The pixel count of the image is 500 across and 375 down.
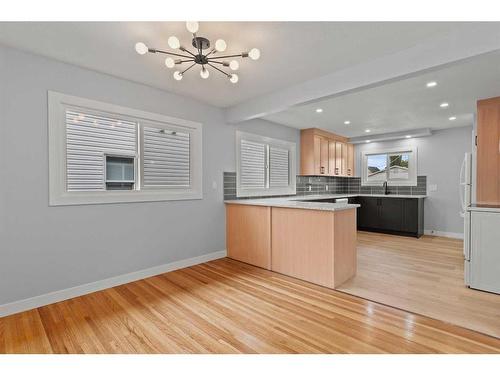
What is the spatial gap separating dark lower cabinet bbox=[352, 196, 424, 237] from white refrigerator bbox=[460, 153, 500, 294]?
2.65 meters

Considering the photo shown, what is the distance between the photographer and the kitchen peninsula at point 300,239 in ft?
9.16

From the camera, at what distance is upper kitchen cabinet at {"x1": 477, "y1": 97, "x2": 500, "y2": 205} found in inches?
128

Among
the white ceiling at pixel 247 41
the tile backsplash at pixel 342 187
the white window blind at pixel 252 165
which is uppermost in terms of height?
the white ceiling at pixel 247 41

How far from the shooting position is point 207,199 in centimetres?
378

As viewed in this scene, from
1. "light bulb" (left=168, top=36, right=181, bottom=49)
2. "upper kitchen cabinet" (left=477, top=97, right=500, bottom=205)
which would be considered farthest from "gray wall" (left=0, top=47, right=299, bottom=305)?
"upper kitchen cabinet" (left=477, top=97, right=500, bottom=205)

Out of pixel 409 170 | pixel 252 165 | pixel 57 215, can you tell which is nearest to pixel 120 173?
pixel 57 215

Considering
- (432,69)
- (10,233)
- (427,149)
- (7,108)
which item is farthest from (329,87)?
(427,149)

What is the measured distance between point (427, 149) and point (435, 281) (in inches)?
150

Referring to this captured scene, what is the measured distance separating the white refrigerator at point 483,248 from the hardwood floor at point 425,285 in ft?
0.39

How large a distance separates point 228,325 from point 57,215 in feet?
6.55

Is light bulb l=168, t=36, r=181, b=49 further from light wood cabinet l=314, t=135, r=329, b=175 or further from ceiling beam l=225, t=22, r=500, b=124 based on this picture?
light wood cabinet l=314, t=135, r=329, b=175

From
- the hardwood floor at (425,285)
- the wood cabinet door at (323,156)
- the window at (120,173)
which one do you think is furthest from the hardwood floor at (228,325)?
the wood cabinet door at (323,156)

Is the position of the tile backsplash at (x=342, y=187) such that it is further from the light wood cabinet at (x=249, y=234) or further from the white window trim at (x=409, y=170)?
the light wood cabinet at (x=249, y=234)
